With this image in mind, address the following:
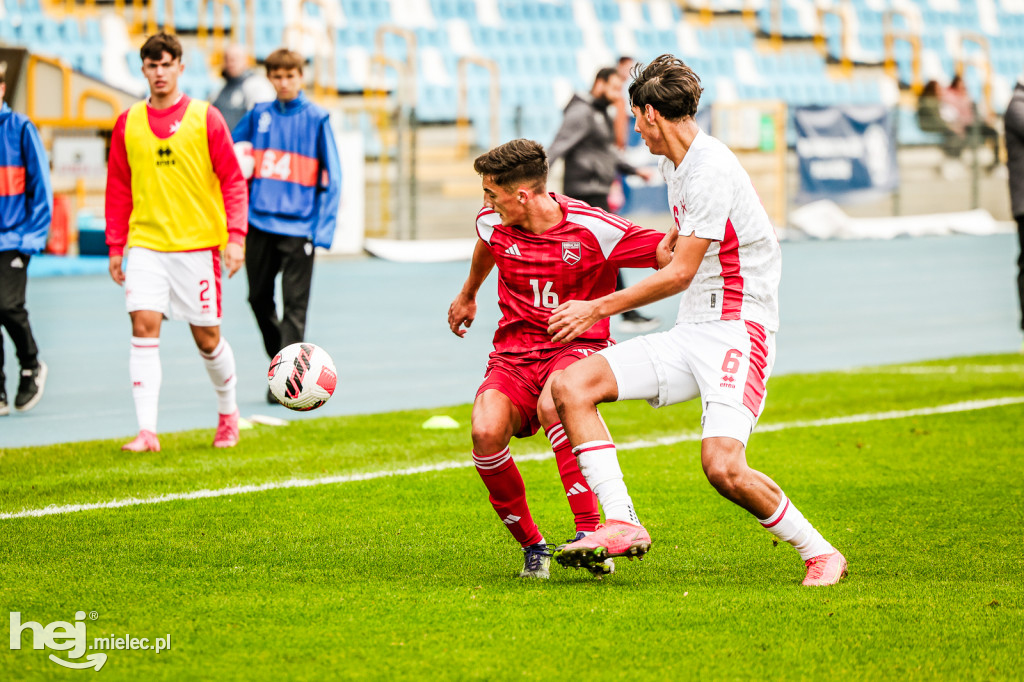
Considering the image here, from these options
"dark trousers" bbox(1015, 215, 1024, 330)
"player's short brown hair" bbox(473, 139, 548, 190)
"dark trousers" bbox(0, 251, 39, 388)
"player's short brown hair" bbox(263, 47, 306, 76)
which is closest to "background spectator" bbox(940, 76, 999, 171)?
"dark trousers" bbox(1015, 215, 1024, 330)

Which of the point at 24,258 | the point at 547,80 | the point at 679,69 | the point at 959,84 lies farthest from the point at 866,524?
the point at 959,84

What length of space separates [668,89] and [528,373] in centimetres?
113

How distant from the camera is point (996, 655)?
3621 mm

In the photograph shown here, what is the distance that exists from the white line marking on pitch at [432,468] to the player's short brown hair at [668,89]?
8.91ft

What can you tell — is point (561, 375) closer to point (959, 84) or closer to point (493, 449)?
point (493, 449)

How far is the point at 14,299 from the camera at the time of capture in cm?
794

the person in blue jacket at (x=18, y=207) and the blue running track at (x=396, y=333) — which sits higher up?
the person in blue jacket at (x=18, y=207)

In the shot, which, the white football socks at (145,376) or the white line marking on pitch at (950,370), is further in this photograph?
the white line marking on pitch at (950,370)

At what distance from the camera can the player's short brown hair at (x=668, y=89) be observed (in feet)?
14.0

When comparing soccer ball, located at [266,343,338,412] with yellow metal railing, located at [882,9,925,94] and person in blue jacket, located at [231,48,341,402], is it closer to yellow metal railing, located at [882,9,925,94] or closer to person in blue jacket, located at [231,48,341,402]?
person in blue jacket, located at [231,48,341,402]

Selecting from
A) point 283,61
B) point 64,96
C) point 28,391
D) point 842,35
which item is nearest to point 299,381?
point 283,61

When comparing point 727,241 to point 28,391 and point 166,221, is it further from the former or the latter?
point 28,391

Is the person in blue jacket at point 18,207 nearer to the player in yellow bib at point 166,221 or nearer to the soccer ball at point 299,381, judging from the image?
the player in yellow bib at point 166,221

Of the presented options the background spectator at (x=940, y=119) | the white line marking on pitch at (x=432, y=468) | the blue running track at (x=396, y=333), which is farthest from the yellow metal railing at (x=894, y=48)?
the white line marking on pitch at (x=432, y=468)
